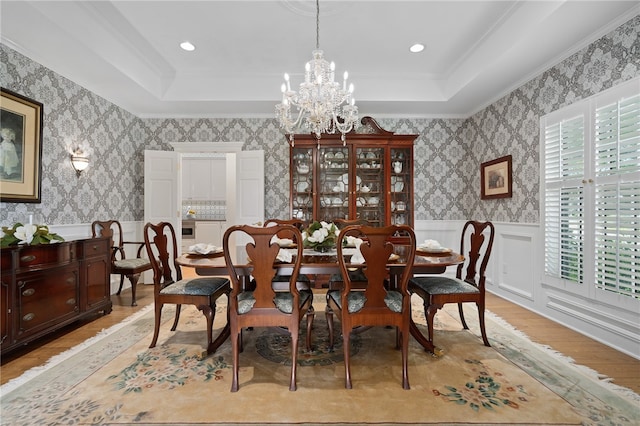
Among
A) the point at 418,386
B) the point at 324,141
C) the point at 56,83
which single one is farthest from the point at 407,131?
the point at 56,83

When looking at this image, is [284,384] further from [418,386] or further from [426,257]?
[426,257]

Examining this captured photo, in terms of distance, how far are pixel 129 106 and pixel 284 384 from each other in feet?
15.1

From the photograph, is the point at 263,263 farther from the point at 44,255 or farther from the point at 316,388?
the point at 44,255

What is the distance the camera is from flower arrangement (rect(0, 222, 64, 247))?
2.39 meters

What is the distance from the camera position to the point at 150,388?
1.92m

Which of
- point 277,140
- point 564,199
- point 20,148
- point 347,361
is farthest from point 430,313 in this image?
point 20,148

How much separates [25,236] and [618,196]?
487 centimetres

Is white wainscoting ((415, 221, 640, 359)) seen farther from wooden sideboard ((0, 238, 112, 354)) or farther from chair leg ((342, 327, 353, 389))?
wooden sideboard ((0, 238, 112, 354))

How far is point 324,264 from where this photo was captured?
2.06 metres

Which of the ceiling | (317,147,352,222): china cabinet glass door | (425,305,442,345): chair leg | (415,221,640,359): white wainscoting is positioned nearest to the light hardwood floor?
(415,221,640,359): white wainscoting

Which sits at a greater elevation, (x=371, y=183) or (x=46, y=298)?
(x=371, y=183)

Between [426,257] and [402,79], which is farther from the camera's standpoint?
[402,79]

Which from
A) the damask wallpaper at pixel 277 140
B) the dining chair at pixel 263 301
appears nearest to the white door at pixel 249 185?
the damask wallpaper at pixel 277 140

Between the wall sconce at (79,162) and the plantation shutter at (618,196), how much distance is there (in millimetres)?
5445
